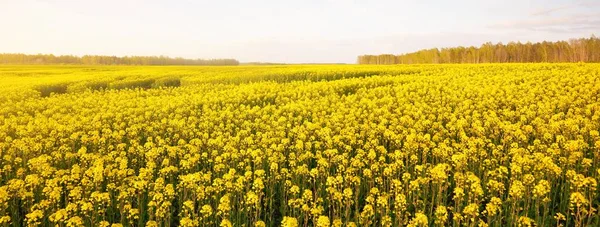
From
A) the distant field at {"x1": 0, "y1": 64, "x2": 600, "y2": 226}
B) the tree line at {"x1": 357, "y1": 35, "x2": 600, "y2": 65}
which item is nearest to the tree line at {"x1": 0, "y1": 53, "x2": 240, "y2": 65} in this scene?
the tree line at {"x1": 357, "y1": 35, "x2": 600, "y2": 65}

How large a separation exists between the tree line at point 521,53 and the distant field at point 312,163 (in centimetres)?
7216

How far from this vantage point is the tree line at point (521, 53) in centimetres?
8483

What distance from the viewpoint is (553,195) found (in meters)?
9.27

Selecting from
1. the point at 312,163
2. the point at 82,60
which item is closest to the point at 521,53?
the point at 312,163

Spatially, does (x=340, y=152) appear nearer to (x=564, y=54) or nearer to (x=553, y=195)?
(x=553, y=195)

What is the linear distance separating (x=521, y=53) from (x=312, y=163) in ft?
327

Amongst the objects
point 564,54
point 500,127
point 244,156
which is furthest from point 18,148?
point 564,54

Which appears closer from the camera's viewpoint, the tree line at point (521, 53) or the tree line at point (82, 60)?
the tree line at point (521, 53)

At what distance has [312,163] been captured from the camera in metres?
11.9

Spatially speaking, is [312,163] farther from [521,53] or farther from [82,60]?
[82,60]

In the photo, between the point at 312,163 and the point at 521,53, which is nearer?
the point at 312,163

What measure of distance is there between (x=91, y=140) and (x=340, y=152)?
8.14 m

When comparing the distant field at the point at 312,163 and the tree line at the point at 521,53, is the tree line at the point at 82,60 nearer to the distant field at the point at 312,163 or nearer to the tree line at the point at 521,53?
the tree line at the point at 521,53

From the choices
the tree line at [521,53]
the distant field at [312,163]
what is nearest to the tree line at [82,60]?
the tree line at [521,53]
